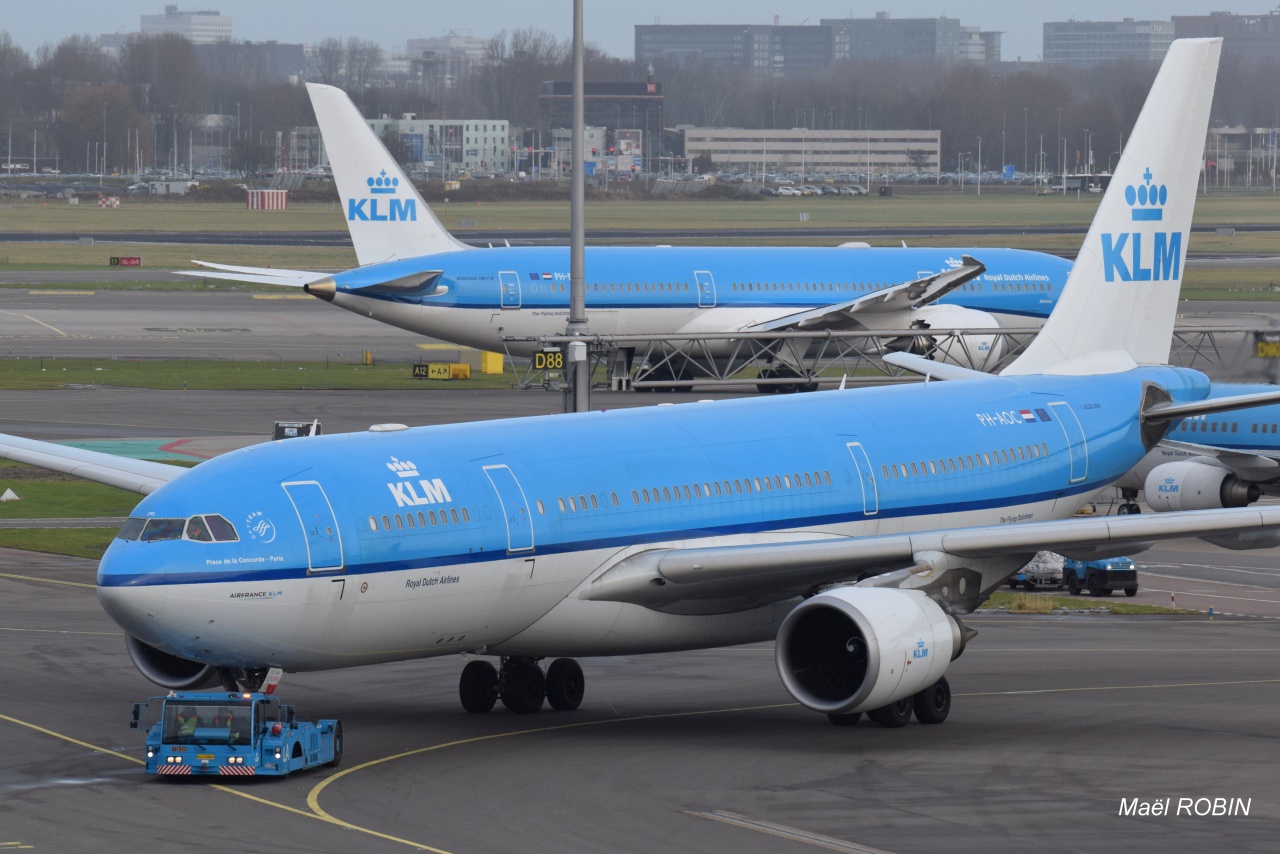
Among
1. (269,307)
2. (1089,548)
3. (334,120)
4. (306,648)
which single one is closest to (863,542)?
(1089,548)

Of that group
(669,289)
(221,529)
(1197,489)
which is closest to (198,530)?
(221,529)

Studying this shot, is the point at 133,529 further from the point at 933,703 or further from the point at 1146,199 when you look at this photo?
the point at 1146,199

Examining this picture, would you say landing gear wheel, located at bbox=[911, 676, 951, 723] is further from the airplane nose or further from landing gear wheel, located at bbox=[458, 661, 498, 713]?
the airplane nose

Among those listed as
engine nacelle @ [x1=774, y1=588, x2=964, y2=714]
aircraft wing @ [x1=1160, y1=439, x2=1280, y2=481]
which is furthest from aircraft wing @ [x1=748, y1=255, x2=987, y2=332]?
engine nacelle @ [x1=774, y1=588, x2=964, y2=714]

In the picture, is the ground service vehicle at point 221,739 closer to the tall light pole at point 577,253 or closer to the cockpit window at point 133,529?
the cockpit window at point 133,529

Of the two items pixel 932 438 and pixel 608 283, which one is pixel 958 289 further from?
pixel 932 438

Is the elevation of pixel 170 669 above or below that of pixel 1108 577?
above

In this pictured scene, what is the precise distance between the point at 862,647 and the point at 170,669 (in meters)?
10.1

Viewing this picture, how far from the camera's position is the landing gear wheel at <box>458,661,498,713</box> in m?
31.8

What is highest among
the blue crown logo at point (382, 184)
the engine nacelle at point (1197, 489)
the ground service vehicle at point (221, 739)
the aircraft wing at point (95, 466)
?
the blue crown logo at point (382, 184)

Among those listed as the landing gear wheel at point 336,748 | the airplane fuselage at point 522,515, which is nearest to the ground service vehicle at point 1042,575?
the airplane fuselage at point 522,515

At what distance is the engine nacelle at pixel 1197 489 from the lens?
58.4m

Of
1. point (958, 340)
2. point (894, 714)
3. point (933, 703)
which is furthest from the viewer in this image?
point (958, 340)

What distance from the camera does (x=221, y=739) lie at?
25969 mm
